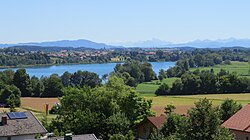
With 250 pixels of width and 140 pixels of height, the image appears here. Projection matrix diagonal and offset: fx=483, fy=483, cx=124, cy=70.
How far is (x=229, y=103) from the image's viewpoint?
42.7 metres

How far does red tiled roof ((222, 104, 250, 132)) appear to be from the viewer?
36.1m

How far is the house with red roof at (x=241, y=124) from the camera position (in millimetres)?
35781

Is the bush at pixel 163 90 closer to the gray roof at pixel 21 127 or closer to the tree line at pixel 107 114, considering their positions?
the tree line at pixel 107 114

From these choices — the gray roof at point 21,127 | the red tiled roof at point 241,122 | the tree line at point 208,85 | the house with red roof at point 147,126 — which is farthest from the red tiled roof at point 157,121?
the tree line at point 208,85

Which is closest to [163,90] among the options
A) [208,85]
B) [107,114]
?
[208,85]

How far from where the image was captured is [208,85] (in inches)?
3516

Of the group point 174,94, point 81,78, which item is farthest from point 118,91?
point 81,78

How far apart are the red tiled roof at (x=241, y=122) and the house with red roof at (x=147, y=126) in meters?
5.58

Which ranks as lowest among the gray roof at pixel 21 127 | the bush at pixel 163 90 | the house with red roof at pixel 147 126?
the bush at pixel 163 90

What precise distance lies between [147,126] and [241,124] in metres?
8.35

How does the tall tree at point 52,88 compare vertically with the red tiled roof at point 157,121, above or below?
below

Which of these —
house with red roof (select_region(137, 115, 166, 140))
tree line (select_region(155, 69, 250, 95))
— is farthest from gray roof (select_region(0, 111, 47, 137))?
tree line (select_region(155, 69, 250, 95))

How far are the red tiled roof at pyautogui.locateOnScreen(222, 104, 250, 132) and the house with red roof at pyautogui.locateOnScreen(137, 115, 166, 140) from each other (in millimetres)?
5576

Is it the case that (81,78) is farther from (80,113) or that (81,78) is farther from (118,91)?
(80,113)
